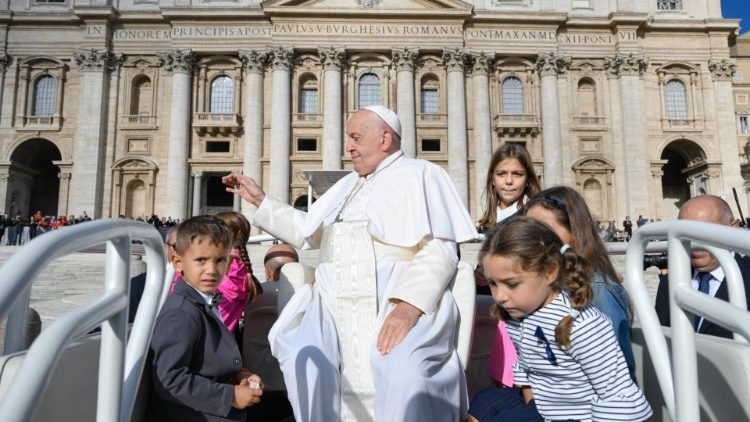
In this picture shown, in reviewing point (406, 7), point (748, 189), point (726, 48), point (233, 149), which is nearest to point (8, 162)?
point (233, 149)

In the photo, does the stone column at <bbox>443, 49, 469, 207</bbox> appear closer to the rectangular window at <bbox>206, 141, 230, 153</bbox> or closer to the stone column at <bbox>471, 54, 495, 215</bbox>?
the stone column at <bbox>471, 54, 495, 215</bbox>

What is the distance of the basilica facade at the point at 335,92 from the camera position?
24391 millimetres

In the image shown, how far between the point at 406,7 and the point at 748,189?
865 inches

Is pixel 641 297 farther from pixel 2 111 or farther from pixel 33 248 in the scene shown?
pixel 2 111

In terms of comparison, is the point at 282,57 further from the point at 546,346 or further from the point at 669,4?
the point at 546,346

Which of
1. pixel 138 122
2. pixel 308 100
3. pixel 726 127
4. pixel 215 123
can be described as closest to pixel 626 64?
pixel 726 127

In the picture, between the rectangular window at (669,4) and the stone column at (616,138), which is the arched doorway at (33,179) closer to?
the stone column at (616,138)

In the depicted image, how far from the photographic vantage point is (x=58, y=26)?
995 inches

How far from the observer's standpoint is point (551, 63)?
25141mm

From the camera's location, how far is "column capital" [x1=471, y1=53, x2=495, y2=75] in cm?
2520

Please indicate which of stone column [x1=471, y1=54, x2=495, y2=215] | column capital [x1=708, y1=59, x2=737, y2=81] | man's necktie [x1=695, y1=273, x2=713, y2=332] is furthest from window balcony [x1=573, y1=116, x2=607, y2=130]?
man's necktie [x1=695, y1=273, x2=713, y2=332]

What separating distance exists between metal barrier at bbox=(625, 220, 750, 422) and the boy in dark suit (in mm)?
1718

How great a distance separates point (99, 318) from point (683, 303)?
1.84m

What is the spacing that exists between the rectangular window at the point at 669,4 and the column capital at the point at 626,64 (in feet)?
13.7
